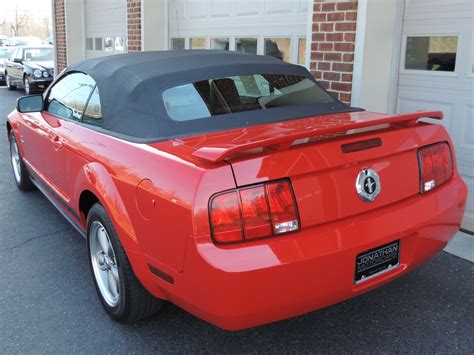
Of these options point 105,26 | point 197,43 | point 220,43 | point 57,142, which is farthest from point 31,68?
point 57,142

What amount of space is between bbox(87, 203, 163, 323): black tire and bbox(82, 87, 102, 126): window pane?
64 centimetres

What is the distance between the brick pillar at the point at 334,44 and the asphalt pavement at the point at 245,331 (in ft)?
6.67

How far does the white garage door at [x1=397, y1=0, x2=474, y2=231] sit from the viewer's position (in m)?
4.20

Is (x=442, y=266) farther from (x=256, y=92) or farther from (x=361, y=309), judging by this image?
(x=256, y=92)

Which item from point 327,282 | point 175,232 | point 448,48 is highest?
point 448,48

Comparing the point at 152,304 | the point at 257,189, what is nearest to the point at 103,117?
the point at 152,304

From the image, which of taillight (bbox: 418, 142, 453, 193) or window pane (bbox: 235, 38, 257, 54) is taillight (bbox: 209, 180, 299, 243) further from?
window pane (bbox: 235, 38, 257, 54)

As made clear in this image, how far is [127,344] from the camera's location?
278cm

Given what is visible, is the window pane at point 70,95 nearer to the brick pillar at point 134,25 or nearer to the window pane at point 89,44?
the brick pillar at point 134,25

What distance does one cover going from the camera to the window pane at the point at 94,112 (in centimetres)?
327

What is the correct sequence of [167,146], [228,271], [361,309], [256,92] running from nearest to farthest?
1. [228,271]
2. [167,146]
3. [361,309]
4. [256,92]

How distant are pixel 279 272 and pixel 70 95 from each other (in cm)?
259

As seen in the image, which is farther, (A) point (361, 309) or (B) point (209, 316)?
(A) point (361, 309)

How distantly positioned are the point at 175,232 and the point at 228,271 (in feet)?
1.06
